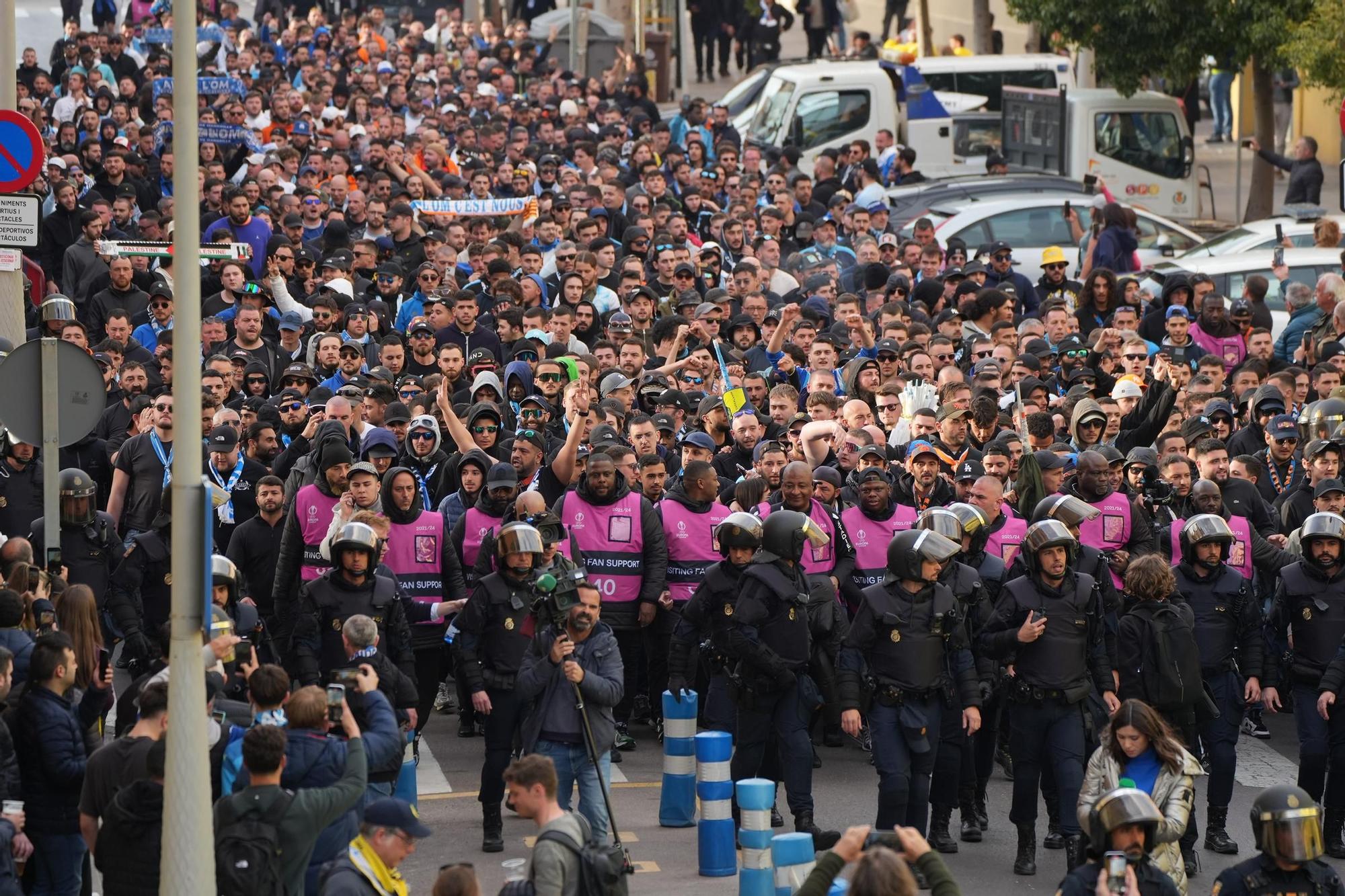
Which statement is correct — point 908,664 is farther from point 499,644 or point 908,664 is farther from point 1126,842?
point 1126,842

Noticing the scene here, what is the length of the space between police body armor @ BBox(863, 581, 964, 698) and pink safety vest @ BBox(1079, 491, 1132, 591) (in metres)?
2.26

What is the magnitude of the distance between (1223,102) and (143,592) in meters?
30.2

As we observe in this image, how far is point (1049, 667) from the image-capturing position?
11.2 meters

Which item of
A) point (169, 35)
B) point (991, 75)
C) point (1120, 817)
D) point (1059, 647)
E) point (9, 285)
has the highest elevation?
point (169, 35)

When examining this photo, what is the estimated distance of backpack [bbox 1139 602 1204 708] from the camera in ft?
37.5

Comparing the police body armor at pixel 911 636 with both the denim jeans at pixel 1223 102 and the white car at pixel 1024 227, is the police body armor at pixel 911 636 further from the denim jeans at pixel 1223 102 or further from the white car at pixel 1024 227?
the denim jeans at pixel 1223 102

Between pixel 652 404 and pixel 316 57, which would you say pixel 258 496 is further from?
pixel 316 57

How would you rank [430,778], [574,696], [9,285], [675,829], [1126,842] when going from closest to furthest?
[1126,842] → [574,696] → [675,829] → [430,778] → [9,285]

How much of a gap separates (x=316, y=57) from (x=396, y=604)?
25506 mm

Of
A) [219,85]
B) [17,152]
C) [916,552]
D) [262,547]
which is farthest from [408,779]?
[219,85]

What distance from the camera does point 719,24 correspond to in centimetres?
4519

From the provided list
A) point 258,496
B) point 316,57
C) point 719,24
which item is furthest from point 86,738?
point 719,24

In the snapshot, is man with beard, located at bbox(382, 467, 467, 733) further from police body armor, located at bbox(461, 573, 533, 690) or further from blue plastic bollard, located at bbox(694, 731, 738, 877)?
blue plastic bollard, located at bbox(694, 731, 738, 877)

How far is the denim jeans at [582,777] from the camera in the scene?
1065 cm
